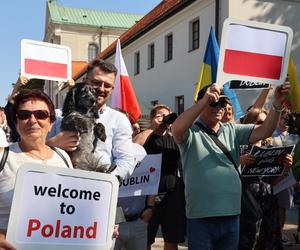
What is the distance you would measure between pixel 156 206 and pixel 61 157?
2.15 meters

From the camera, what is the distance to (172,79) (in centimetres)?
1916

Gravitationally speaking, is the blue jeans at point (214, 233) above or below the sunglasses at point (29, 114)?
below

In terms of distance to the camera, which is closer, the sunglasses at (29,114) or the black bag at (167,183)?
the sunglasses at (29,114)

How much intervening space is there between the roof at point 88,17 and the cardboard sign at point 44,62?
162 feet

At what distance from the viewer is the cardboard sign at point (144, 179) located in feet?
11.3

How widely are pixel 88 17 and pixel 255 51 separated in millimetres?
54301

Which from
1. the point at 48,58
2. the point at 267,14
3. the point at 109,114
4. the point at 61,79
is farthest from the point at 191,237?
the point at 267,14

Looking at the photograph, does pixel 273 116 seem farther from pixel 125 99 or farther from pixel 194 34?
pixel 194 34

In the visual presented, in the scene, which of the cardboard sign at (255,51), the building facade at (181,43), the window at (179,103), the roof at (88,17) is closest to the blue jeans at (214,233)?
the cardboard sign at (255,51)

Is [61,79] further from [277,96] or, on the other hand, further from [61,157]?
[277,96]

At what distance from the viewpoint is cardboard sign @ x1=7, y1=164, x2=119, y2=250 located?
77.7 inches

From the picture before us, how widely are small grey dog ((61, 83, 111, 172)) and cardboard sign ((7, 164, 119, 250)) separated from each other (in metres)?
0.31

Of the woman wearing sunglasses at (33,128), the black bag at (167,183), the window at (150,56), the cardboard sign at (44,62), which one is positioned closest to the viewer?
the woman wearing sunglasses at (33,128)

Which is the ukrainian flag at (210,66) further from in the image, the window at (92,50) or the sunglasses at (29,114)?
the window at (92,50)
